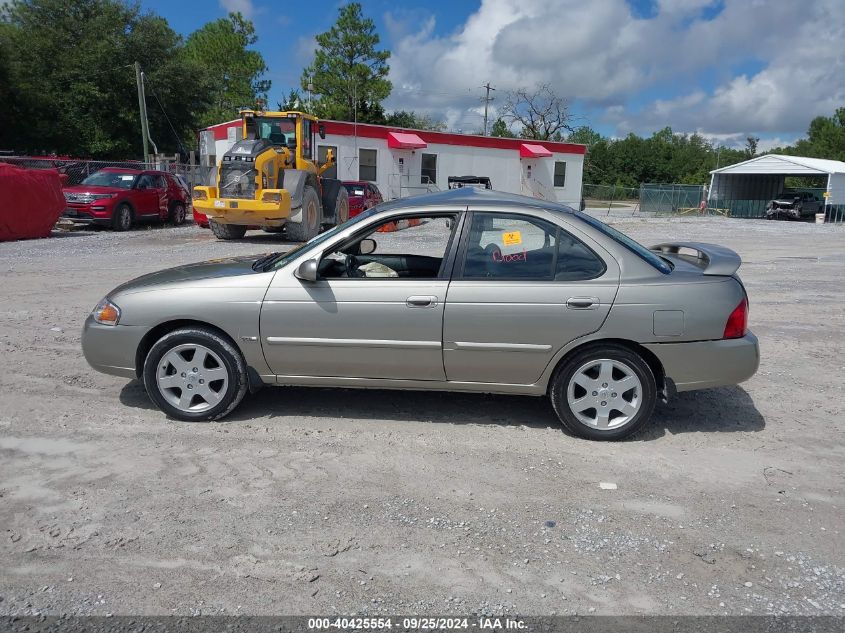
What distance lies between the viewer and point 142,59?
130 ft

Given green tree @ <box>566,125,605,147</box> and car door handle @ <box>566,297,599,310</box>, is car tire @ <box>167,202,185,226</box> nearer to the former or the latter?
car door handle @ <box>566,297,599,310</box>

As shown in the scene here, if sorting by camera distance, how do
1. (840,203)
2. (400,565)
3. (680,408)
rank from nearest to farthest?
(400,565), (680,408), (840,203)

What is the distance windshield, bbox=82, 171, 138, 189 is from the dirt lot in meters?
14.9

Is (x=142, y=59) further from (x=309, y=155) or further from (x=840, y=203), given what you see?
(x=840, y=203)

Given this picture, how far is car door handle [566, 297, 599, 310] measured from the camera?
4453 millimetres

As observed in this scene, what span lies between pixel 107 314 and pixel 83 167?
848 inches

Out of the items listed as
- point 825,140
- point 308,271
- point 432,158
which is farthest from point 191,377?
point 825,140

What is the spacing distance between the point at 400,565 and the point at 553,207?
2740 millimetres

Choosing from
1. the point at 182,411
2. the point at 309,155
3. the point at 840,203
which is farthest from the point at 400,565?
the point at 840,203

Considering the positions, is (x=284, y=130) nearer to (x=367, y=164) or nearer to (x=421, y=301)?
(x=421, y=301)

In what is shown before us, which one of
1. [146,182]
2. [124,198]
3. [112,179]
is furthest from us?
[146,182]

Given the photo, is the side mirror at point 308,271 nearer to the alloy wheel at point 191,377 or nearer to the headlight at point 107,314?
the alloy wheel at point 191,377

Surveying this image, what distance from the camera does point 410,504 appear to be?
12.4 ft

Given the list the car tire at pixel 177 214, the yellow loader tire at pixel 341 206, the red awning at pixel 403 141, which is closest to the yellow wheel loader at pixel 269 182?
the yellow loader tire at pixel 341 206
